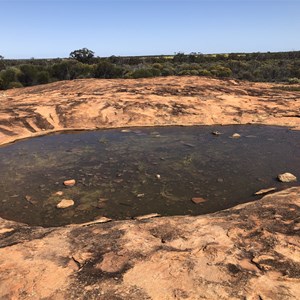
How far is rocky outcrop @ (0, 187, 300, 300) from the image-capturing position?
4.52 metres

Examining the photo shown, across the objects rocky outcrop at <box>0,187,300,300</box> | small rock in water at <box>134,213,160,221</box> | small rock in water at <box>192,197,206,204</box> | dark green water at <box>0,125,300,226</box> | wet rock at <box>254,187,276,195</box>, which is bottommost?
dark green water at <box>0,125,300,226</box>

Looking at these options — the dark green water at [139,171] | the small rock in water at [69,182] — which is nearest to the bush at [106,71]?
the dark green water at [139,171]

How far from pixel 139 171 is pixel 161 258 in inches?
188

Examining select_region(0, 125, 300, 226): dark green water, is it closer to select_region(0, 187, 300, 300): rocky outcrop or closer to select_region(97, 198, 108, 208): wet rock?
select_region(97, 198, 108, 208): wet rock

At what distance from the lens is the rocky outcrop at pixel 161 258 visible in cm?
452

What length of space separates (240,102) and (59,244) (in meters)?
13.8

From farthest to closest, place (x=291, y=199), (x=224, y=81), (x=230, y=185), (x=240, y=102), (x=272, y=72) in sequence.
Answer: (x=272, y=72) < (x=224, y=81) < (x=240, y=102) < (x=230, y=185) < (x=291, y=199)

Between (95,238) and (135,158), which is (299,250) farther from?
(135,158)

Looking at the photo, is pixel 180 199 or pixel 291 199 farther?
pixel 180 199

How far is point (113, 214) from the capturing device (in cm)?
754

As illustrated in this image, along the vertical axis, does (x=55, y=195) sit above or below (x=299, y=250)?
below

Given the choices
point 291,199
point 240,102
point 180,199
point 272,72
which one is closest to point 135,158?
point 180,199

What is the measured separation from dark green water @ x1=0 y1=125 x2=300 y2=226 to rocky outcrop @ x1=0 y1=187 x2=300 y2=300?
995 mm

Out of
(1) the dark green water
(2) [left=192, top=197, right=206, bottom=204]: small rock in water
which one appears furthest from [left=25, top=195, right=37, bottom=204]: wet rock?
(2) [left=192, top=197, right=206, bottom=204]: small rock in water
